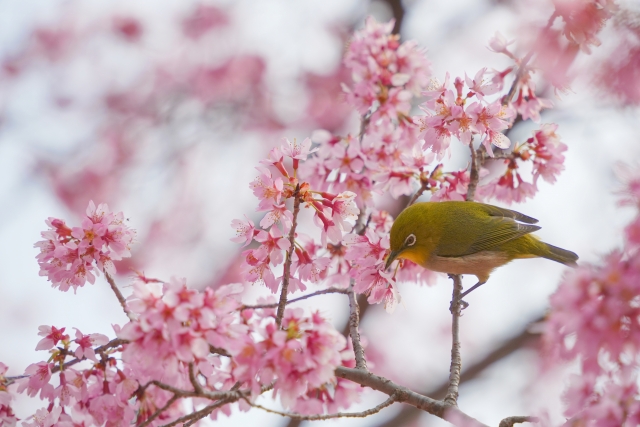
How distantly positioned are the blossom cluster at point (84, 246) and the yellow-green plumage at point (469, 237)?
175 centimetres

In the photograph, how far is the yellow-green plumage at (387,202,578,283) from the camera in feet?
13.1

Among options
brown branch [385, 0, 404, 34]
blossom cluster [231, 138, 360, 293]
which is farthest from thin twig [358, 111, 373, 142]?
brown branch [385, 0, 404, 34]

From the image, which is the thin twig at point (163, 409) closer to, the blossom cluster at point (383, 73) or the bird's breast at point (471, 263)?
the bird's breast at point (471, 263)

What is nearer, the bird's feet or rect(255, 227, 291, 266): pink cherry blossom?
rect(255, 227, 291, 266): pink cherry blossom

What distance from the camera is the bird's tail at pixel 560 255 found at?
421cm

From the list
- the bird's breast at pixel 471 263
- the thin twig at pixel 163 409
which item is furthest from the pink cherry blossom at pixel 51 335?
the bird's breast at pixel 471 263

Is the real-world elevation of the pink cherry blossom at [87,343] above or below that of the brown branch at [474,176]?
below

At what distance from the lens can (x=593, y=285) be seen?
5.89 feet

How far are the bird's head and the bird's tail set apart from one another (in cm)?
93

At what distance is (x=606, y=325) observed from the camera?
1768mm

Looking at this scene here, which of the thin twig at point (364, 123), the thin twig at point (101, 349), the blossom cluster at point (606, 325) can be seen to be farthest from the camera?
the thin twig at point (364, 123)

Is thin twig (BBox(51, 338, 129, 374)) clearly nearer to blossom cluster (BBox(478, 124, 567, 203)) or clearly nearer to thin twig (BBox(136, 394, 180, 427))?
thin twig (BBox(136, 394, 180, 427))

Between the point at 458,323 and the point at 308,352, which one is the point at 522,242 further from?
the point at 308,352

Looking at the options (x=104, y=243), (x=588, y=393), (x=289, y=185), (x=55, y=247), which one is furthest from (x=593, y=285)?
(x=55, y=247)
